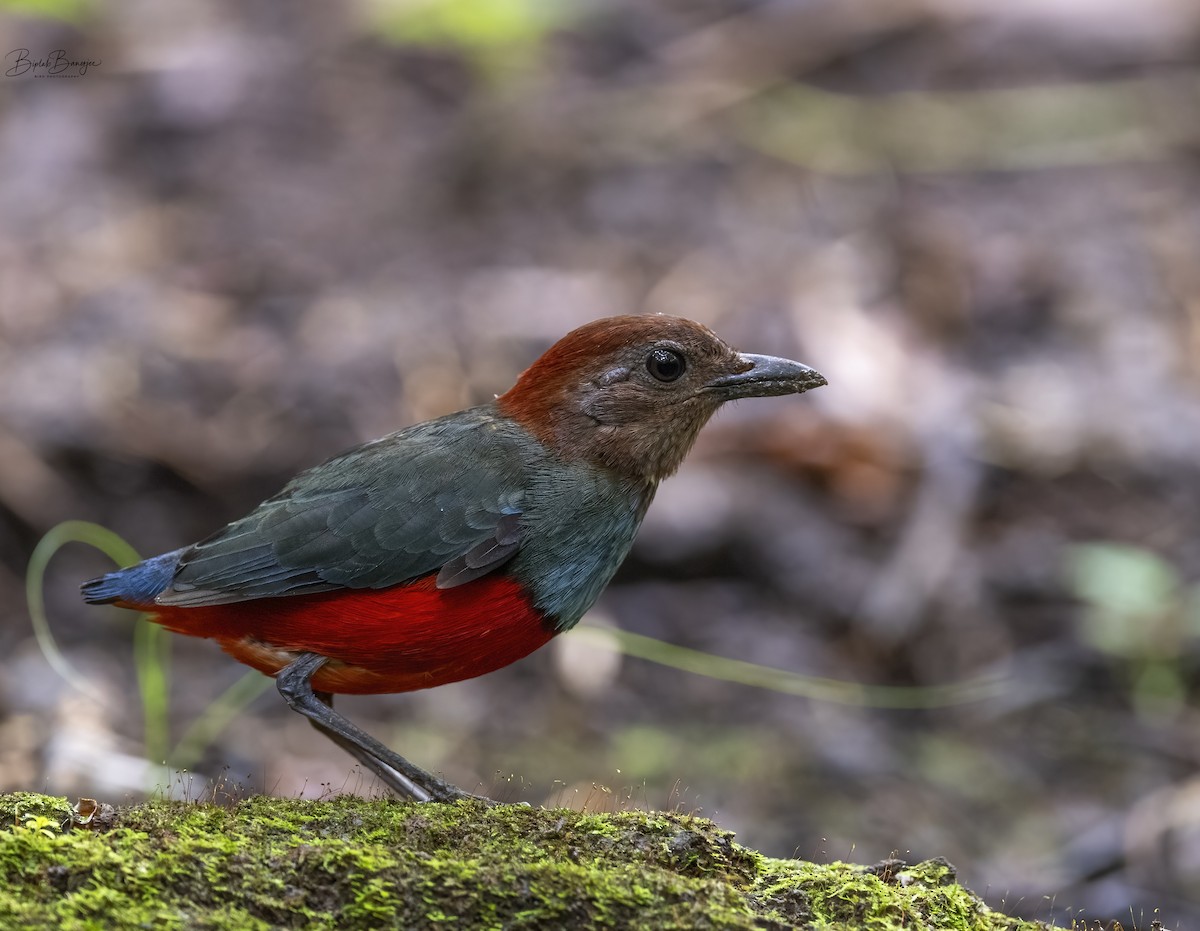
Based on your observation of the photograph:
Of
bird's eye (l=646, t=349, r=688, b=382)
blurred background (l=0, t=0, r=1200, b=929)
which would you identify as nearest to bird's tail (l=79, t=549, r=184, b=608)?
blurred background (l=0, t=0, r=1200, b=929)

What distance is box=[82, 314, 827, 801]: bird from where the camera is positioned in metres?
4.48

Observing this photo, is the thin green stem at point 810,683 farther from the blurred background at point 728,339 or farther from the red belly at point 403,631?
the red belly at point 403,631

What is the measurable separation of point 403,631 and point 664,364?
1375 millimetres

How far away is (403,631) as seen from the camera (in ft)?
14.4

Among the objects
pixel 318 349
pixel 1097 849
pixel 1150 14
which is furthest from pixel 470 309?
pixel 1150 14

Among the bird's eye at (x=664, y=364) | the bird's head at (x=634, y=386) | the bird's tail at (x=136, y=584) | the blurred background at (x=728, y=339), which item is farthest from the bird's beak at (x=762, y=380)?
the bird's tail at (x=136, y=584)

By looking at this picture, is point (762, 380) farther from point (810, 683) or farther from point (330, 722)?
point (810, 683)

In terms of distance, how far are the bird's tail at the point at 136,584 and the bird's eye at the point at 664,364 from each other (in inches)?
71.6

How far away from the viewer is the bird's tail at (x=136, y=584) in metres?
4.83

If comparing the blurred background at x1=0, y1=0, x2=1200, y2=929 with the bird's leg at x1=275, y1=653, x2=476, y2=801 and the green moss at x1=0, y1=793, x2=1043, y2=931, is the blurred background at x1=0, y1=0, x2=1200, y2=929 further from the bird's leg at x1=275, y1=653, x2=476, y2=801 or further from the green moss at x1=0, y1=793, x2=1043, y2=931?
the green moss at x1=0, y1=793, x2=1043, y2=931

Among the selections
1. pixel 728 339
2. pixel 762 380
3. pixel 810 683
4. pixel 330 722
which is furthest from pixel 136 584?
pixel 728 339

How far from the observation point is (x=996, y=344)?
9.78 meters

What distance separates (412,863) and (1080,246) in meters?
8.81

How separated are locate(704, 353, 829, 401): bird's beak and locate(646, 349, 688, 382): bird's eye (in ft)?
0.44
